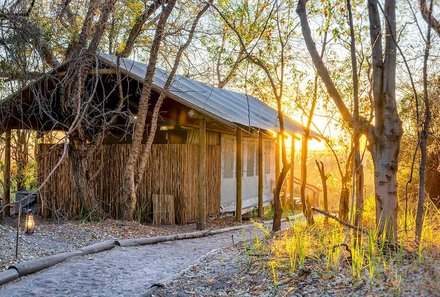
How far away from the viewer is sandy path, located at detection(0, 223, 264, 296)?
17.8ft

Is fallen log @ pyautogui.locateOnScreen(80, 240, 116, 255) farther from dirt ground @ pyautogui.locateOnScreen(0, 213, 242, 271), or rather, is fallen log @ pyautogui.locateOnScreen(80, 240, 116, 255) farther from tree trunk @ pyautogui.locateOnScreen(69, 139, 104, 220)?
tree trunk @ pyautogui.locateOnScreen(69, 139, 104, 220)

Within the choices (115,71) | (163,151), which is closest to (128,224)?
(163,151)

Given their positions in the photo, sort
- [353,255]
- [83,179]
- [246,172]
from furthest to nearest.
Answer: [246,172] < [83,179] < [353,255]

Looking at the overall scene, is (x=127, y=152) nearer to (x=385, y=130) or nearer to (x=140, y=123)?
(x=140, y=123)

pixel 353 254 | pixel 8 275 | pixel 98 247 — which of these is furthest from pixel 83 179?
pixel 353 254

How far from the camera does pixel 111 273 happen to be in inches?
248

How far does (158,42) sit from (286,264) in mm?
6148

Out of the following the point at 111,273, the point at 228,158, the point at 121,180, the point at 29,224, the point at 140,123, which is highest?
the point at 140,123

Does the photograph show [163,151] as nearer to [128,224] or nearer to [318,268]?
[128,224]

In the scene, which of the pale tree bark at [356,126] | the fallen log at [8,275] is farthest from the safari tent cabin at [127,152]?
the fallen log at [8,275]

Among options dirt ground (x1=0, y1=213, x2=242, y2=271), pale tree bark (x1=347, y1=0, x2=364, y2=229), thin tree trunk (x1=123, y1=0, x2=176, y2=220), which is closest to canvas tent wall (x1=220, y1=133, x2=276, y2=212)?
dirt ground (x1=0, y1=213, x2=242, y2=271)

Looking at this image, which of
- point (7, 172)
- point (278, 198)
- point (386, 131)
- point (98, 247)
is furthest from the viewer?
point (7, 172)

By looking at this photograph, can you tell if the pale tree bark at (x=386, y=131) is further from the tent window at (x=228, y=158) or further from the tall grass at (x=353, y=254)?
the tent window at (x=228, y=158)

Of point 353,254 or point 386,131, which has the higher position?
point 386,131
